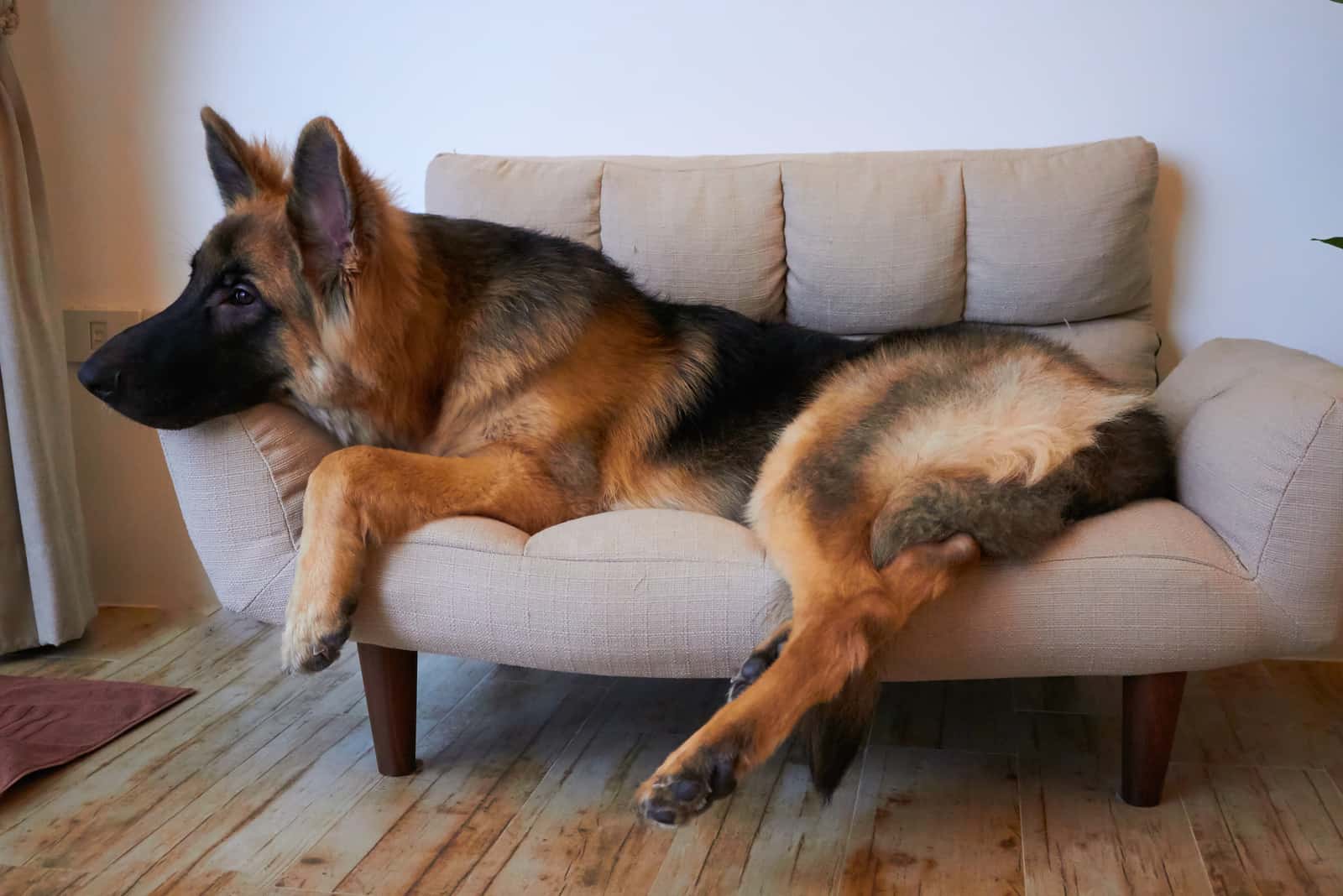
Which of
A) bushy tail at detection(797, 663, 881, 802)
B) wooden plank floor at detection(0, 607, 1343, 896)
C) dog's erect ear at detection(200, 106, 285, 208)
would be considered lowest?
wooden plank floor at detection(0, 607, 1343, 896)

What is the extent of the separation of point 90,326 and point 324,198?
1725 mm

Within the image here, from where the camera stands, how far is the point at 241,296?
2164 millimetres

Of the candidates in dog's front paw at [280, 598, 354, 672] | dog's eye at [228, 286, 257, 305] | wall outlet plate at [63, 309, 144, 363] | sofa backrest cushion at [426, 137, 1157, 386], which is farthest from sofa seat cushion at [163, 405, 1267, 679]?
wall outlet plate at [63, 309, 144, 363]

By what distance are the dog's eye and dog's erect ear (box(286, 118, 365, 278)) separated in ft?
0.48

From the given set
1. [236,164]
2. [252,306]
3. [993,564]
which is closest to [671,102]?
[236,164]

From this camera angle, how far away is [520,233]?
2525mm

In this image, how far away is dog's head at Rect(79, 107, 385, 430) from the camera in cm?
205

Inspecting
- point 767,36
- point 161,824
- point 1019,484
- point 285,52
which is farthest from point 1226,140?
point 161,824

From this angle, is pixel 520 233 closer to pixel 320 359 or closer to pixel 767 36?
pixel 320 359

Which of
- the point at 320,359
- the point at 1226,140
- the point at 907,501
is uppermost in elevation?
the point at 1226,140

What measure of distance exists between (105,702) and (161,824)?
2.28 ft

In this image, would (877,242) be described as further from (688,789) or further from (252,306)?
(688,789)

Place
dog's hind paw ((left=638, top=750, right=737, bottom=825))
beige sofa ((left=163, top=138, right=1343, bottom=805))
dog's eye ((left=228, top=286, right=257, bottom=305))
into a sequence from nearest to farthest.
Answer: dog's hind paw ((left=638, top=750, right=737, bottom=825)) < beige sofa ((left=163, top=138, right=1343, bottom=805)) < dog's eye ((left=228, top=286, right=257, bottom=305))

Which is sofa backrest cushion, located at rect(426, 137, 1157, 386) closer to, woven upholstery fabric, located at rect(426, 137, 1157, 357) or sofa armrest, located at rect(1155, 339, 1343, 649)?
woven upholstery fabric, located at rect(426, 137, 1157, 357)
